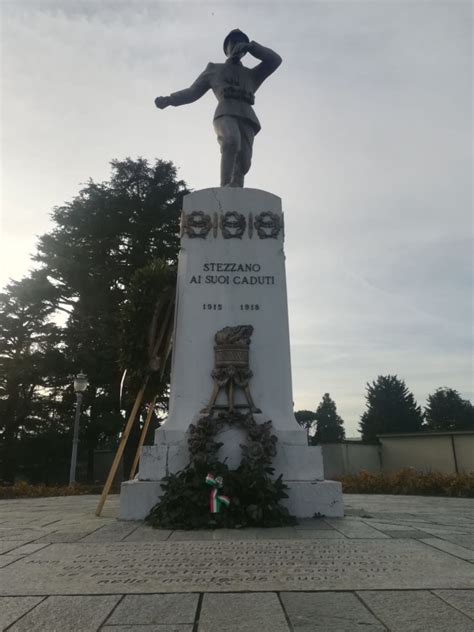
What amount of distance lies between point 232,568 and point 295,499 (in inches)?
112

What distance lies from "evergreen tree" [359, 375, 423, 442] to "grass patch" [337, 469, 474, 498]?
44750 mm

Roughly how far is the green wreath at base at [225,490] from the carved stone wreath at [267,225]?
3118 millimetres

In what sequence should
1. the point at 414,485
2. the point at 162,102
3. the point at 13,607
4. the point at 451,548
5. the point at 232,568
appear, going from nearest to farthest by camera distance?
the point at 13,607
the point at 232,568
the point at 451,548
the point at 162,102
the point at 414,485

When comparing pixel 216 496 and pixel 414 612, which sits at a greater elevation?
pixel 216 496

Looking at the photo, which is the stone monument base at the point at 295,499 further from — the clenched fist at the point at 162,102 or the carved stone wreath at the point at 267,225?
the clenched fist at the point at 162,102

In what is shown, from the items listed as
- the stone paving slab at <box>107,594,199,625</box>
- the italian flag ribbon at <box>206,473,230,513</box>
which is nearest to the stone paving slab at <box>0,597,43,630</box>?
the stone paving slab at <box>107,594,199,625</box>

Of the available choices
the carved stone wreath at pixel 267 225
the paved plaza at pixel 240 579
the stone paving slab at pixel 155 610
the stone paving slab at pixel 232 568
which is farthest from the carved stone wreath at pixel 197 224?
the stone paving slab at pixel 155 610

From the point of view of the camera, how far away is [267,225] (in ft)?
25.6

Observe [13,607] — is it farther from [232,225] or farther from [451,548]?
[232,225]

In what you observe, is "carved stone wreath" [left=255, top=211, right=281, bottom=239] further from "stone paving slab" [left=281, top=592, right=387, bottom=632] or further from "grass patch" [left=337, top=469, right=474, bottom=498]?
"grass patch" [left=337, top=469, right=474, bottom=498]

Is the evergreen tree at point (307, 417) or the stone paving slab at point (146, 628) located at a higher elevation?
the evergreen tree at point (307, 417)

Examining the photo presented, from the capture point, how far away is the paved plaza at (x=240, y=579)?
2.39m

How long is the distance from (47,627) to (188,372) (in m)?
4.80

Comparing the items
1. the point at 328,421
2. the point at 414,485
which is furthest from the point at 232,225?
the point at 328,421
